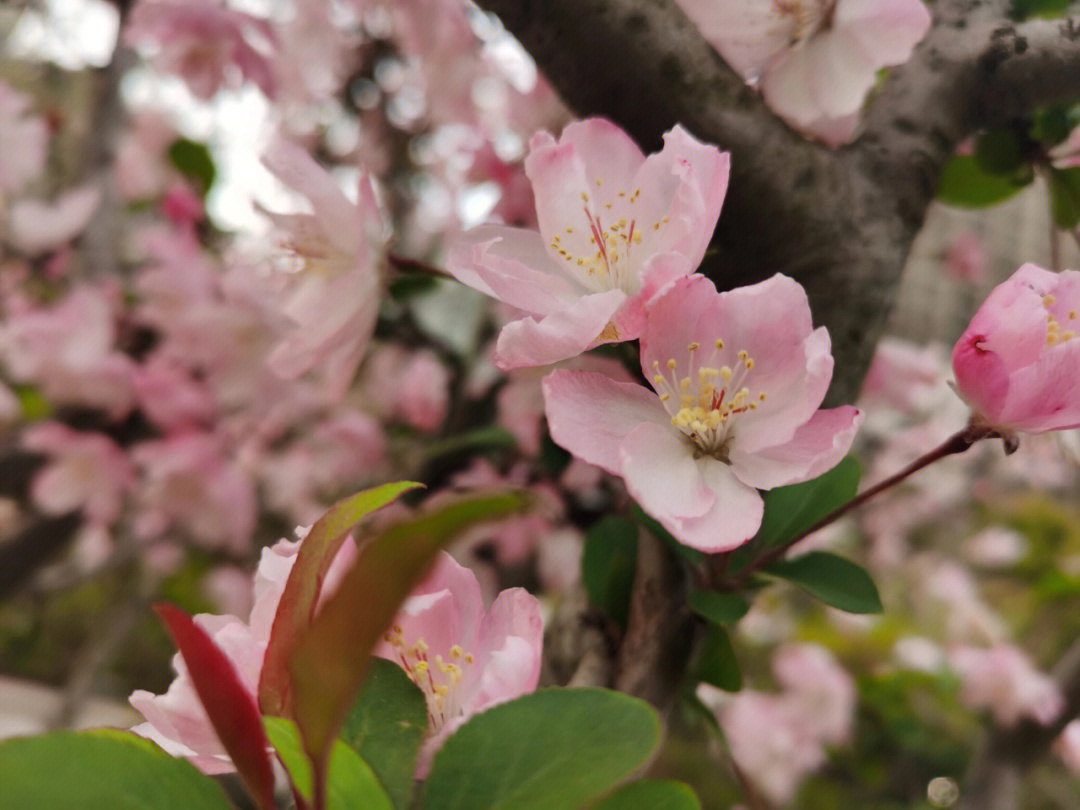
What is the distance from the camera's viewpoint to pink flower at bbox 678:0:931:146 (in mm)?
391

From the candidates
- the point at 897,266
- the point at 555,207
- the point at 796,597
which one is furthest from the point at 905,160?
the point at 796,597

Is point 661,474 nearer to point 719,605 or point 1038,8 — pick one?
point 719,605

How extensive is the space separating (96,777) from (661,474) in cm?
18

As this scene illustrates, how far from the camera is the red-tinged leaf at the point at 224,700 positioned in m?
0.17

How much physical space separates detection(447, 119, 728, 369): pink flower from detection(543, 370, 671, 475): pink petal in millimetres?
12

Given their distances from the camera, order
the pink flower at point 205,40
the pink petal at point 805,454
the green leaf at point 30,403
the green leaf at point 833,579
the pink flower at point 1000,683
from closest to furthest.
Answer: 1. the pink petal at point 805,454
2. the green leaf at point 833,579
3. the pink flower at point 205,40
4. the pink flower at point 1000,683
5. the green leaf at point 30,403

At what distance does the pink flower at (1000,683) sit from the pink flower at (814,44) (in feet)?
2.78

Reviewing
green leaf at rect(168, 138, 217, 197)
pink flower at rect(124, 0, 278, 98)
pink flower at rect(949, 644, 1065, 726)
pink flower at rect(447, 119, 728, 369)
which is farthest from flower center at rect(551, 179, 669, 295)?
green leaf at rect(168, 138, 217, 197)

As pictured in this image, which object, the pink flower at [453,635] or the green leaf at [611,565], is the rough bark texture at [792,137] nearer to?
the green leaf at [611,565]

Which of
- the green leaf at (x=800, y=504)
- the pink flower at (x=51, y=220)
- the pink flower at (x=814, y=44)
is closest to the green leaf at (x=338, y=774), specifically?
the green leaf at (x=800, y=504)

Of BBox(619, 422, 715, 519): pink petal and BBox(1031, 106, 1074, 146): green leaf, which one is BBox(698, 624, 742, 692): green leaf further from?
BBox(1031, 106, 1074, 146): green leaf

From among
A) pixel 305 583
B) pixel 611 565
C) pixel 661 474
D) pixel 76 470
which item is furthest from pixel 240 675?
pixel 76 470

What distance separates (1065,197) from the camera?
488 millimetres

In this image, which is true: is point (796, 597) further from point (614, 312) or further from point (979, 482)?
point (614, 312)
